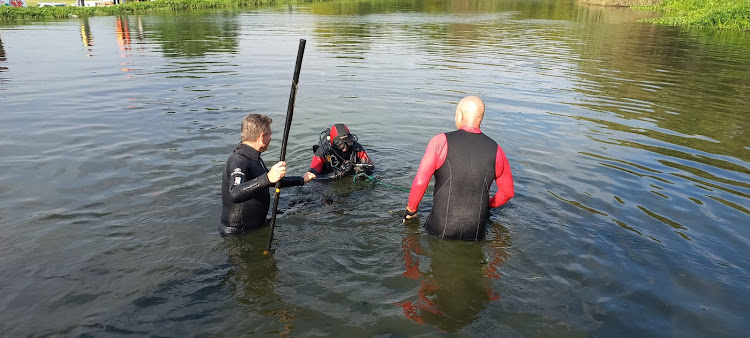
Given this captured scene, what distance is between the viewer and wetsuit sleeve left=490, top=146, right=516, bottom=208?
5555 millimetres

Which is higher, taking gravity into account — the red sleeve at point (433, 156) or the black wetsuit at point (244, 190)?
the red sleeve at point (433, 156)

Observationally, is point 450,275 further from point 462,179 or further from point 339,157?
point 339,157

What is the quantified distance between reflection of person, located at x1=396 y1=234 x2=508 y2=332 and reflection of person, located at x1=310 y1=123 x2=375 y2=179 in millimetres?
2472

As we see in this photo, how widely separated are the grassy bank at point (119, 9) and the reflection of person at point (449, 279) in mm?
53430

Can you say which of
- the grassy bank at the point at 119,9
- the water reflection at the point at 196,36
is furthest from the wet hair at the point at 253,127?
the grassy bank at the point at 119,9

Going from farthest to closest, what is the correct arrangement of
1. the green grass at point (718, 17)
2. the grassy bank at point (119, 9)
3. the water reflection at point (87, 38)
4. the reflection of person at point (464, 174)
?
the grassy bank at point (119, 9) < the green grass at point (718, 17) < the water reflection at point (87, 38) < the reflection of person at point (464, 174)

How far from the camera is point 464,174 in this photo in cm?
551

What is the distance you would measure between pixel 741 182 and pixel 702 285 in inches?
167

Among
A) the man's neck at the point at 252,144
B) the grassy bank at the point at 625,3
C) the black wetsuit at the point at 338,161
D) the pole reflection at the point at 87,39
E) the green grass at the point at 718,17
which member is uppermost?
the grassy bank at the point at 625,3

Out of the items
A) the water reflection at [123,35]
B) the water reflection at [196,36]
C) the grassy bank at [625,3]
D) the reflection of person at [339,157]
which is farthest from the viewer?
the grassy bank at [625,3]

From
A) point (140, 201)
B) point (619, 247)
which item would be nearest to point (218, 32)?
point (140, 201)

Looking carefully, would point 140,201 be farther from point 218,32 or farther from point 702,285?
point 218,32

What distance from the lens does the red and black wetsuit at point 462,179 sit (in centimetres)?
544

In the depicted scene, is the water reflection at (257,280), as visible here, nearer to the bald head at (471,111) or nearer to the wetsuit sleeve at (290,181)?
the wetsuit sleeve at (290,181)
